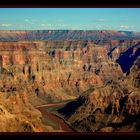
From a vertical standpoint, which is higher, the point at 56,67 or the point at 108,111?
the point at 56,67

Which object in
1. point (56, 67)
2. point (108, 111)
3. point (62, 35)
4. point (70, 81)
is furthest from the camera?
point (62, 35)

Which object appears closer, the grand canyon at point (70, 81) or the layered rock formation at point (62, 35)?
the grand canyon at point (70, 81)

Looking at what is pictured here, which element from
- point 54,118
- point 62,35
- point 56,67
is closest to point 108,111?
point 54,118

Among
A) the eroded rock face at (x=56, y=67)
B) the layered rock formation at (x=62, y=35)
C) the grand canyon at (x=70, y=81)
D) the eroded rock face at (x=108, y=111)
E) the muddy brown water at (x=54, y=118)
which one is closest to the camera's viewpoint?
the eroded rock face at (x=108, y=111)

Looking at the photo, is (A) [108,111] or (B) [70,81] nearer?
(A) [108,111]

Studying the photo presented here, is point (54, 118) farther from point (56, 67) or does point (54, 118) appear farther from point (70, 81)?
point (56, 67)

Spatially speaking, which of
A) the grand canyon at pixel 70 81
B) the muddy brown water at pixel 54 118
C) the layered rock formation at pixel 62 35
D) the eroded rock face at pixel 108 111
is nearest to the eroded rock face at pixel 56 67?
the grand canyon at pixel 70 81

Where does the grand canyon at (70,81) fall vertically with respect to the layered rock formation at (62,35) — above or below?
below

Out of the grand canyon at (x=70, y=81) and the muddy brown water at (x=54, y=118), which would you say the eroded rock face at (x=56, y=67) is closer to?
the grand canyon at (x=70, y=81)

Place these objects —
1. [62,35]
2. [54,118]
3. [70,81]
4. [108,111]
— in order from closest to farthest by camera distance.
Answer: [108,111] → [54,118] → [70,81] → [62,35]
